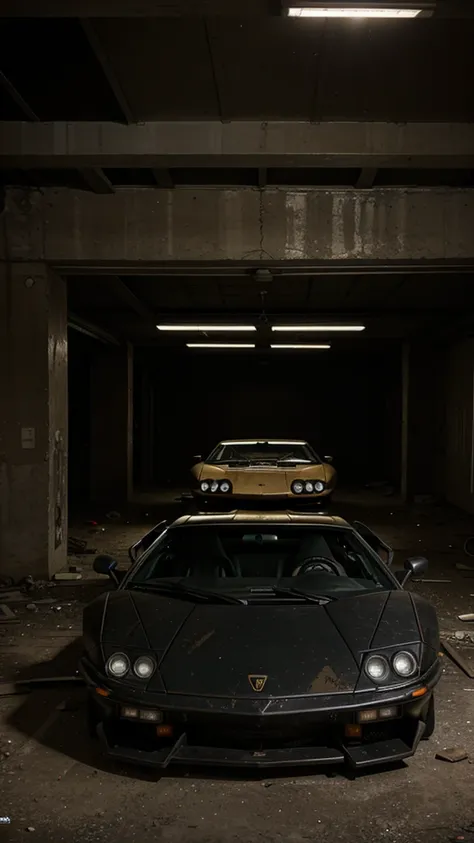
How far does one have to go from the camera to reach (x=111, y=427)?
16.8 metres

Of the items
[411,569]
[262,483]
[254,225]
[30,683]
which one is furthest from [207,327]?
[411,569]

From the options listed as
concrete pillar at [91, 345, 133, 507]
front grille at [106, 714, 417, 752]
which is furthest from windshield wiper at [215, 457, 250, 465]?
concrete pillar at [91, 345, 133, 507]

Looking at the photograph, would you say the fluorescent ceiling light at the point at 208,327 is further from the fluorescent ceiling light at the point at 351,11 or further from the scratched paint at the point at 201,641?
the scratched paint at the point at 201,641

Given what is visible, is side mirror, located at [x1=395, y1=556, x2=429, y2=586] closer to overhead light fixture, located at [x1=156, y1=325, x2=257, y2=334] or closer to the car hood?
the car hood

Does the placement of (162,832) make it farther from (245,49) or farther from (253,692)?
(245,49)

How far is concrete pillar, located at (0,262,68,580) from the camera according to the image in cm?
812

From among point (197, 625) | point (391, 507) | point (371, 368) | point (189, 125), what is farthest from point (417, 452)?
point (197, 625)

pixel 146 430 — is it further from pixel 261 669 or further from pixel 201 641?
pixel 261 669

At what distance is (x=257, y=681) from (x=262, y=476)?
581 centimetres

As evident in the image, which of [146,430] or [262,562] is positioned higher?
[146,430]

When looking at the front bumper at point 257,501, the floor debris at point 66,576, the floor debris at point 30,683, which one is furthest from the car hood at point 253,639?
A: the front bumper at point 257,501

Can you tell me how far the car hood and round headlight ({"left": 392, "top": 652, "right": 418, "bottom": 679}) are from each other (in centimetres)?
9

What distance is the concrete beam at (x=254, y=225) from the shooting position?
7.97 metres

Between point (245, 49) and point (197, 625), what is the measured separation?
3861mm
